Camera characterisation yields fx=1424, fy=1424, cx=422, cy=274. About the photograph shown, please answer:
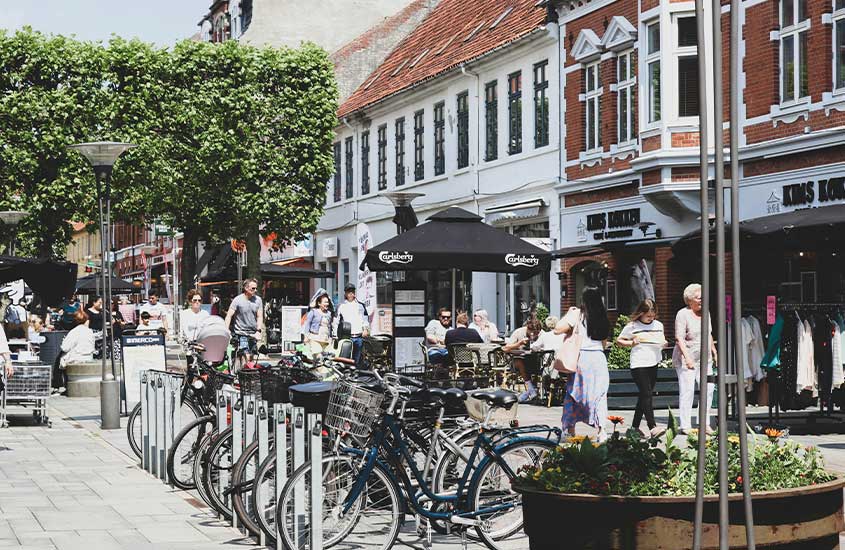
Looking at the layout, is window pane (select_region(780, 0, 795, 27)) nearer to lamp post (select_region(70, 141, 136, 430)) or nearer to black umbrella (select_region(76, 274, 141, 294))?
lamp post (select_region(70, 141, 136, 430))

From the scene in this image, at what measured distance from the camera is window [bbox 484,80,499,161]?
34875 millimetres

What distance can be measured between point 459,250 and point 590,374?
377 centimetres

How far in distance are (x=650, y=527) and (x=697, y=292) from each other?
10315 millimetres

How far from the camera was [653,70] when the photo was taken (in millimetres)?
26109

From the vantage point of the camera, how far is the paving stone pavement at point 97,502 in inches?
370

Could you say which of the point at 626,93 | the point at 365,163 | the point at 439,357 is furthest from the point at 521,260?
the point at 365,163

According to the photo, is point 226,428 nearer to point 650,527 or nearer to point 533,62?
point 650,527

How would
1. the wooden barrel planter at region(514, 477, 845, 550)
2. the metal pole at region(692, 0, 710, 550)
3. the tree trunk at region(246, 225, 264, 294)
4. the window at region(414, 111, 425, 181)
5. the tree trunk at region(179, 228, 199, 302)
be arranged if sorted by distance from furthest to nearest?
the tree trunk at region(179, 228, 199, 302), the tree trunk at region(246, 225, 264, 294), the window at region(414, 111, 425, 181), the wooden barrel planter at region(514, 477, 845, 550), the metal pole at region(692, 0, 710, 550)

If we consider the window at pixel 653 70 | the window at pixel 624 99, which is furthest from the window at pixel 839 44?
the window at pixel 624 99

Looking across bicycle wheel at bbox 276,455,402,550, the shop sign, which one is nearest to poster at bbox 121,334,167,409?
bicycle wheel at bbox 276,455,402,550

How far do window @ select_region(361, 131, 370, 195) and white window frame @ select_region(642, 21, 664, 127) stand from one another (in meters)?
20.1

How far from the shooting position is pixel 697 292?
15609 mm

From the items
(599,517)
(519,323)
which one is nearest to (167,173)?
(519,323)

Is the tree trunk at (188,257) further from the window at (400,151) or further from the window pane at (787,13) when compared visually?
the window pane at (787,13)
